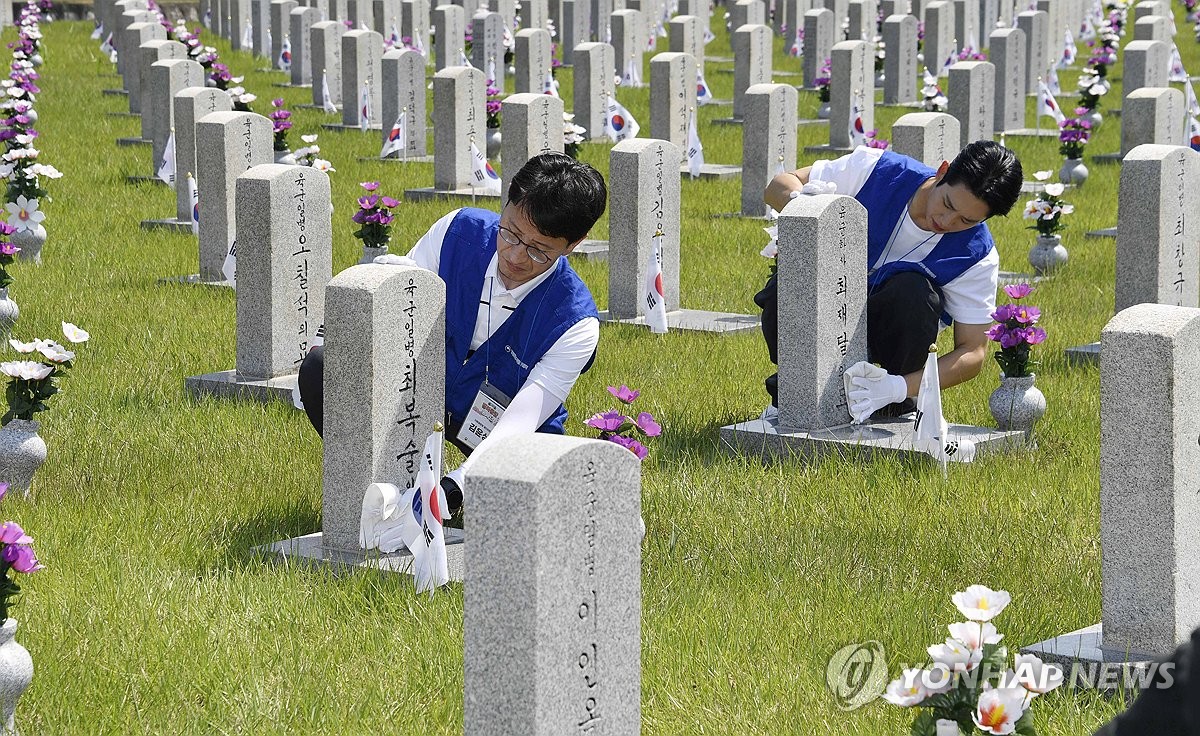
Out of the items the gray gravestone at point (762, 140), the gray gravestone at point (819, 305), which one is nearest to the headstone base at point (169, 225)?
the gray gravestone at point (762, 140)

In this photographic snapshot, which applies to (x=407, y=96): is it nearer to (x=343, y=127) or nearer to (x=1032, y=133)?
(x=343, y=127)

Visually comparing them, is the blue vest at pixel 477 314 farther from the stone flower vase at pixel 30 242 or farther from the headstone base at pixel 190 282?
the stone flower vase at pixel 30 242

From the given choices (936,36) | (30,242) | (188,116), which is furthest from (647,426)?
(936,36)

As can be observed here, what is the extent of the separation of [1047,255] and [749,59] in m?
7.80

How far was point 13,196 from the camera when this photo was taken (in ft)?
30.4

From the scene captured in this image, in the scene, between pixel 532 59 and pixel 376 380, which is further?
pixel 532 59

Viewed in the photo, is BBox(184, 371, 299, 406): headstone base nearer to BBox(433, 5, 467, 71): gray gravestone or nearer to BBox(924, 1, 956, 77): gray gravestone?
BBox(433, 5, 467, 71): gray gravestone

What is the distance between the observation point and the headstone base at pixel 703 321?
7989mm

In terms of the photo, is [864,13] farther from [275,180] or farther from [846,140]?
[275,180]

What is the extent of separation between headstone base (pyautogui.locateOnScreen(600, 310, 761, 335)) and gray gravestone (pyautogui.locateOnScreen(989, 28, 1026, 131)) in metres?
8.09

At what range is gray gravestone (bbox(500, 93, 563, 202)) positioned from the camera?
1022cm

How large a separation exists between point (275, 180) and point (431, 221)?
13.2ft

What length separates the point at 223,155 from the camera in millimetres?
8320

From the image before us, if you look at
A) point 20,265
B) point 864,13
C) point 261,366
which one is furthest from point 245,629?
point 864,13
